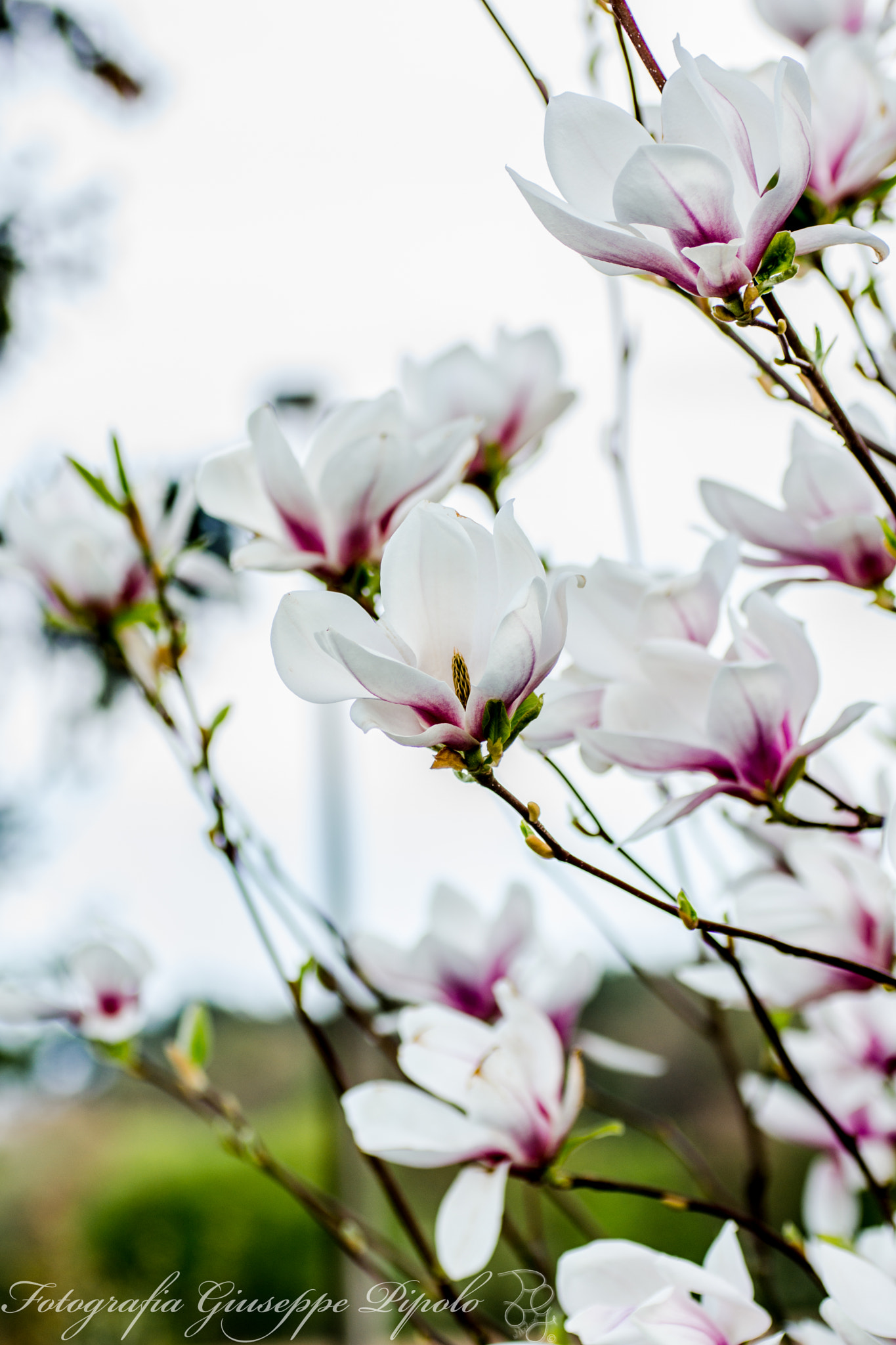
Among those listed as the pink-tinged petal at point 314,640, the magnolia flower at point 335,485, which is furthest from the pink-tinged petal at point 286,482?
the pink-tinged petal at point 314,640

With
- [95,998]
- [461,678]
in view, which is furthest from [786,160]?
[95,998]

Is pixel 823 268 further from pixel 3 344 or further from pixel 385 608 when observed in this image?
pixel 3 344

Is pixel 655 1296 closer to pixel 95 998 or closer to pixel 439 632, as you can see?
pixel 439 632

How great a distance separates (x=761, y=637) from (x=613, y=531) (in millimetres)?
357

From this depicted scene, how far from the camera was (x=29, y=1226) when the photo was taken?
320cm

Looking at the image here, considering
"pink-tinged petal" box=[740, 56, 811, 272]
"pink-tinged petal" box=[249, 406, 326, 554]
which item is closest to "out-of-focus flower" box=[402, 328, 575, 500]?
"pink-tinged petal" box=[249, 406, 326, 554]

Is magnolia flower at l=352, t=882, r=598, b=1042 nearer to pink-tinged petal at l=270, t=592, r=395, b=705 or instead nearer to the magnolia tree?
the magnolia tree

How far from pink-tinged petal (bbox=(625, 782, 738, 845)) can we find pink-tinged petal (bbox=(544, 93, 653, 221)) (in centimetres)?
13

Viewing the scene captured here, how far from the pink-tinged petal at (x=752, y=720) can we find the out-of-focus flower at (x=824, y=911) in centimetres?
6

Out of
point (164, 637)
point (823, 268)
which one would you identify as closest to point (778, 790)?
point (823, 268)

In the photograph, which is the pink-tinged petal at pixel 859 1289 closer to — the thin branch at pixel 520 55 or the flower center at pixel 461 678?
the flower center at pixel 461 678

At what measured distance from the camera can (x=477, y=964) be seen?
41 centimetres

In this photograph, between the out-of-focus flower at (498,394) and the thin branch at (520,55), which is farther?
the out-of-focus flower at (498,394)

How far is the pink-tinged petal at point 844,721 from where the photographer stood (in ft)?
0.82
